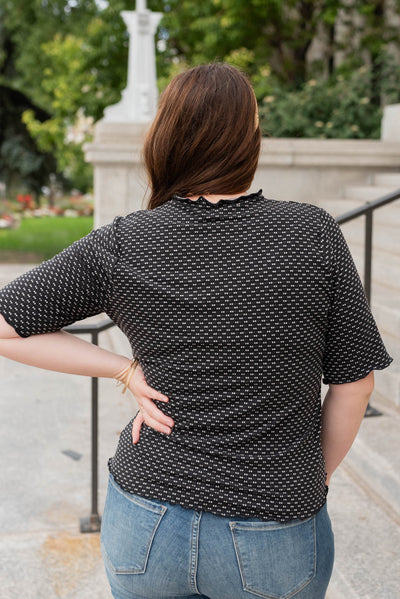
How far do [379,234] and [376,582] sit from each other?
4020 millimetres

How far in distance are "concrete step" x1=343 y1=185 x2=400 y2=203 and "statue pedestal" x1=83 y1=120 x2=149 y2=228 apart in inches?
80.2

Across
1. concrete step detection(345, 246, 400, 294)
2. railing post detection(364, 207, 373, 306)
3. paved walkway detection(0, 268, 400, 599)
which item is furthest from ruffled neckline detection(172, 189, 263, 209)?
concrete step detection(345, 246, 400, 294)

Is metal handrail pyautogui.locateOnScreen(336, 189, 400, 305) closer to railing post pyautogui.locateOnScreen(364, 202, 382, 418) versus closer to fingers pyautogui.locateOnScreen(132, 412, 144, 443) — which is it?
railing post pyautogui.locateOnScreen(364, 202, 382, 418)

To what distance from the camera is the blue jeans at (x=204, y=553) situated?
4.35 ft

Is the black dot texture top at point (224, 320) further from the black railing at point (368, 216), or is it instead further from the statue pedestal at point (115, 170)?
the statue pedestal at point (115, 170)

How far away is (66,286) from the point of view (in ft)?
4.43

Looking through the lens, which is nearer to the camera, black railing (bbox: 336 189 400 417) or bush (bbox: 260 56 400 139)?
black railing (bbox: 336 189 400 417)

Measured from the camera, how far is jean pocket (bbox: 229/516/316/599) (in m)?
1.33

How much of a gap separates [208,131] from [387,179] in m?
6.14

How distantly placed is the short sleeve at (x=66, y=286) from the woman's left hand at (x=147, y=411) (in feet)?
0.53

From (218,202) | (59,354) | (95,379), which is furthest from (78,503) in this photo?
(218,202)

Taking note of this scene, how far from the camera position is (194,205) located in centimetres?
132

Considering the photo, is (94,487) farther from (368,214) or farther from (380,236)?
(380,236)

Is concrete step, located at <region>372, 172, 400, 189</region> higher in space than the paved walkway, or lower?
higher
